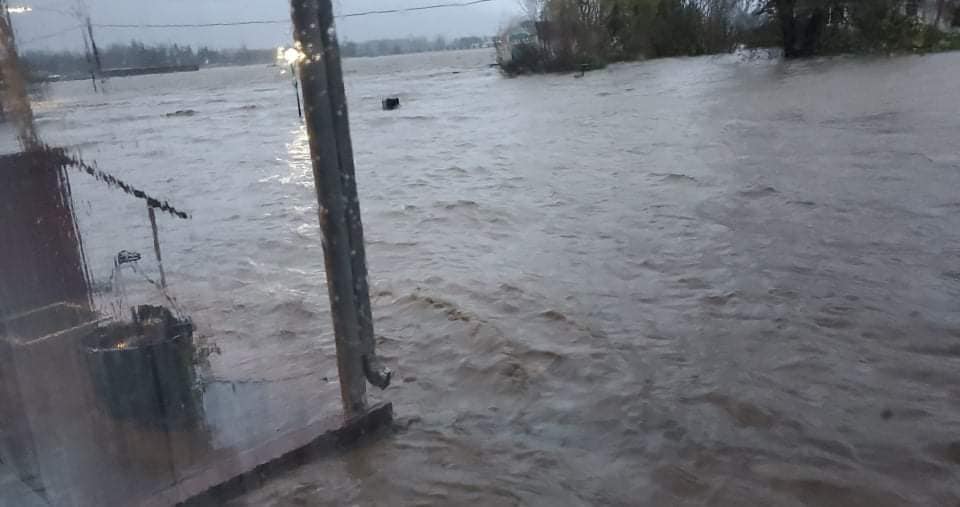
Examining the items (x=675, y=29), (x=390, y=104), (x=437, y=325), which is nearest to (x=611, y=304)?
(x=437, y=325)

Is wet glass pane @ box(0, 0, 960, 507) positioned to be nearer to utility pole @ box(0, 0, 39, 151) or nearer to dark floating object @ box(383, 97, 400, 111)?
utility pole @ box(0, 0, 39, 151)

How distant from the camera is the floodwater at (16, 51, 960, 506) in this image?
3.21m

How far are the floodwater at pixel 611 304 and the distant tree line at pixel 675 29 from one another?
20.6 m

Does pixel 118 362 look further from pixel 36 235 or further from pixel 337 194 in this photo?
pixel 337 194

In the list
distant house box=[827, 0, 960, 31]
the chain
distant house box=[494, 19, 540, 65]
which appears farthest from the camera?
distant house box=[494, 19, 540, 65]

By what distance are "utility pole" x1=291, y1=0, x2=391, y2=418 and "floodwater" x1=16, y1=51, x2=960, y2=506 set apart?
0.43 meters

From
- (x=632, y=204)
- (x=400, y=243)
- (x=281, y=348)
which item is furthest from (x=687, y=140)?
(x=281, y=348)

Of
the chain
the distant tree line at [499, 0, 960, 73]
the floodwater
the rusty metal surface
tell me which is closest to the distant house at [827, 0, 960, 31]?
the distant tree line at [499, 0, 960, 73]

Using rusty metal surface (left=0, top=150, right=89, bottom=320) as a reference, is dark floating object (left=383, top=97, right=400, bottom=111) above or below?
below

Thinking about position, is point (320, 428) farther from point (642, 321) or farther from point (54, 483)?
point (642, 321)

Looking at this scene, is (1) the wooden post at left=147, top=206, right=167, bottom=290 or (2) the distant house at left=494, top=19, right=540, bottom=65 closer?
(1) the wooden post at left=147, top=206, right=167, bottom=290

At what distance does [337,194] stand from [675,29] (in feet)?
139

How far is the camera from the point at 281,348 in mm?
4910

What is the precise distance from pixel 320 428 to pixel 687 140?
10.6 meters
